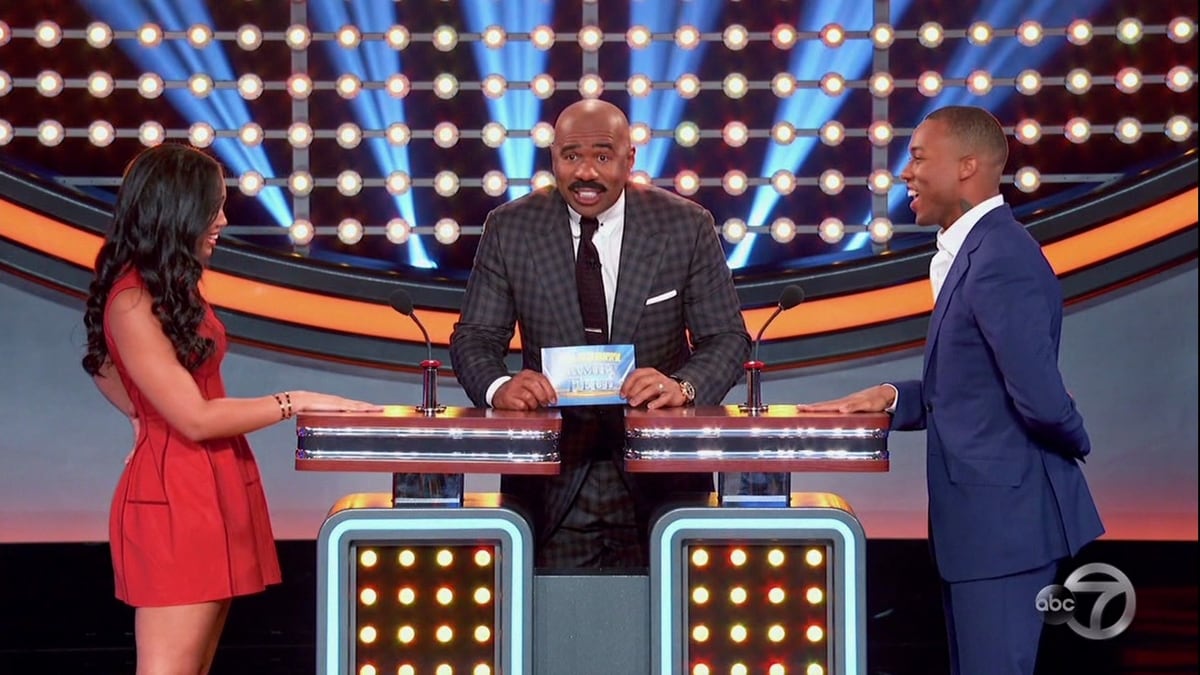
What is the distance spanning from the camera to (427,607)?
3262 millimetres

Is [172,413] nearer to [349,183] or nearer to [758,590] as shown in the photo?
[758,590]

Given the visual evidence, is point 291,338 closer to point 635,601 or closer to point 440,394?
point 440,394

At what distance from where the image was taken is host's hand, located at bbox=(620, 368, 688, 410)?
3252mm

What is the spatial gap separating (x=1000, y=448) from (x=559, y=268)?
3.91 feet

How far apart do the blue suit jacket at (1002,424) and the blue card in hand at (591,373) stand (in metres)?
0.66

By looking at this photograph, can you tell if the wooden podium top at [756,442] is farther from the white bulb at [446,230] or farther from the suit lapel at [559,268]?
the white bulb at [446,230]

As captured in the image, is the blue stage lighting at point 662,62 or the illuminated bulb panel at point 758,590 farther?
the blue stage lighting at point 662,62

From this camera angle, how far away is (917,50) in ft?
17.8

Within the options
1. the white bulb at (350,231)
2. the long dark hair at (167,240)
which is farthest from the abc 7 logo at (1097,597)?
the white bulb at (350,231)

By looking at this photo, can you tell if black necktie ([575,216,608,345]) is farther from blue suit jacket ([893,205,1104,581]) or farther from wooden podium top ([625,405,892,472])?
blue suit jacket ([893,205,1104,581])

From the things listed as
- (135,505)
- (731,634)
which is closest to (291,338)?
(135,505)

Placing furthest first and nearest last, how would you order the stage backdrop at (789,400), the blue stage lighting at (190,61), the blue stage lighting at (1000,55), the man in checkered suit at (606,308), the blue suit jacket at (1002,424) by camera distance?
the stage backdrop at (789,400)
the blue stage lighting at (1000,55)
the blue stage lighting at (190,61)
the man in checkered suit at (606,308)
the blue suit jacket at (1002,424)

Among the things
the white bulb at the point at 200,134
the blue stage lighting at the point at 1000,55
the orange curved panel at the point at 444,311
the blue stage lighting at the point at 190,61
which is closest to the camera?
the white bulb at the point at 200,134

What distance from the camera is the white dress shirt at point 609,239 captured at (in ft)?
12.5
